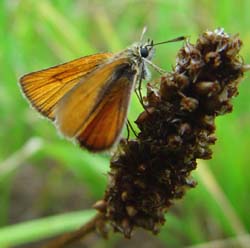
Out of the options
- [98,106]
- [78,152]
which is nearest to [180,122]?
[98,106]

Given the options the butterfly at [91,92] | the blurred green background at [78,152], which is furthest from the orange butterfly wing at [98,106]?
the blurred green background at [78,152]

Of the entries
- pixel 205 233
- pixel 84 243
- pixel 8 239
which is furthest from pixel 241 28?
pixel 8 239

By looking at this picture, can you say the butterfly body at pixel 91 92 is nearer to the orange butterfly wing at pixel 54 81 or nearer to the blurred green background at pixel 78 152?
the orange butterfly wing at pixel 54 81

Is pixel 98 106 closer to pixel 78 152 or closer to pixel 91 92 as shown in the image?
pixel 91 92

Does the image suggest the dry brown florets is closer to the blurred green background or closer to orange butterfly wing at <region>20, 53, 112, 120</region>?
orange butterfly wing at <region>20, 53, 112, 120</region>

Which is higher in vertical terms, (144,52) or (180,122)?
(144,52)

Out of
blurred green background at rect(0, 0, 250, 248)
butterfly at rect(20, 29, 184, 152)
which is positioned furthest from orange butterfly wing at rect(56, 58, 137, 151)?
blurred green background at rect(0, 0, 250, 248)

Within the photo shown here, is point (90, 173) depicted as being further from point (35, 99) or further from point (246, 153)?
point (35, 99)
